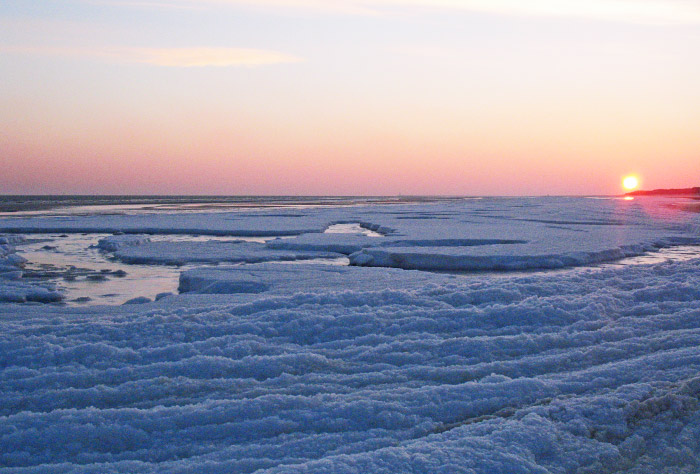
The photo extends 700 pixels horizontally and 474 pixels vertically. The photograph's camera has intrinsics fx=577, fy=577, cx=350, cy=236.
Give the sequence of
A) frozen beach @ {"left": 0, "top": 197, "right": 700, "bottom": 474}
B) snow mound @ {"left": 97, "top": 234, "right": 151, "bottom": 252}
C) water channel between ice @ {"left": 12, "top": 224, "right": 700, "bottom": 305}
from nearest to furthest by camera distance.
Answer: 1. frozen beach @ {"left": 0, "top": 197, "right": 700, "bottom": 474}
2. water channel between ice @ {"left": 12, "top": 224, "right": 700, "bottom": 305}
3. snow mound @ {"left": 97, "top": 234, "right": 151, "bottom": 252}

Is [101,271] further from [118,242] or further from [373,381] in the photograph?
[373,381]

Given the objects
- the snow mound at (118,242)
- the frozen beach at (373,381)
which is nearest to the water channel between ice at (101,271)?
the snow mound at (118,242)

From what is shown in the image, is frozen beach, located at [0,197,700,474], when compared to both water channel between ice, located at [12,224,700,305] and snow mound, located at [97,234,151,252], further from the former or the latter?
snow mound, located at [97,234,151,252]

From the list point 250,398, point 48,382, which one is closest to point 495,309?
point 250,398

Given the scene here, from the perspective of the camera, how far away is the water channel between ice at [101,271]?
285 inches

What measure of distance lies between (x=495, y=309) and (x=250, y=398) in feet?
6.69

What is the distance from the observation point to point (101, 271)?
9.13m

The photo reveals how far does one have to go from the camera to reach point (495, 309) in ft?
13.6

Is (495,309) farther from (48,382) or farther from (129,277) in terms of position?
(129,277)

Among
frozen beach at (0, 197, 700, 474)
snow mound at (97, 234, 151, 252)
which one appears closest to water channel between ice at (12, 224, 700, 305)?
snow mound at (97, 234, 151, 252)

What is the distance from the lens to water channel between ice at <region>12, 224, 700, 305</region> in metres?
7.24

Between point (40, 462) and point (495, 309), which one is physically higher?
point (495, 309)

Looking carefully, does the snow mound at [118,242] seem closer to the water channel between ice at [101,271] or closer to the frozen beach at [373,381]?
the water channel between ice at [101,271]

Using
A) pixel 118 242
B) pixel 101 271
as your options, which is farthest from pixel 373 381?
pixel 118 242
